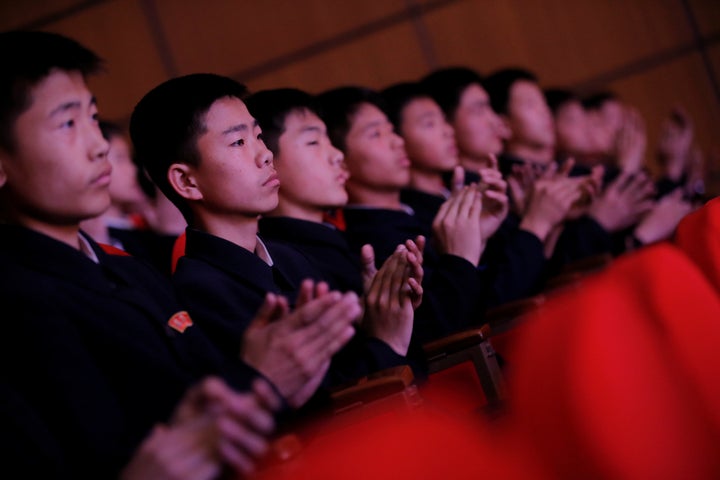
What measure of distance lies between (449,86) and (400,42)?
4.27ft

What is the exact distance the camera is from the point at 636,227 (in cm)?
244

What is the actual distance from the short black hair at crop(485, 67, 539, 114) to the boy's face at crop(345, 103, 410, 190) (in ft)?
3.04

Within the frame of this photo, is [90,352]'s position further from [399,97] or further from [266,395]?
[399,97]

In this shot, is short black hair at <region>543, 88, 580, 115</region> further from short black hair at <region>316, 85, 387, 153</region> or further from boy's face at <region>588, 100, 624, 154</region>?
short black hair at <region>316, 85, 387, 153</region>

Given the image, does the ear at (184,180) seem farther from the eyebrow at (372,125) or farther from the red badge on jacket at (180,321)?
the eyebrow at (372,125)

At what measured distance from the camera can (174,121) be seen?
→ 1.09m

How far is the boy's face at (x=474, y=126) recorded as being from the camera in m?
2.25

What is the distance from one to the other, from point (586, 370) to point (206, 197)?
2.27 feet

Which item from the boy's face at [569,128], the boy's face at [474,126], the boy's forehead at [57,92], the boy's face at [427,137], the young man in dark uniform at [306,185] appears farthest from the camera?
the boy's face at [569,128]

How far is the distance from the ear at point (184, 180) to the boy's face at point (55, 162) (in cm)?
18

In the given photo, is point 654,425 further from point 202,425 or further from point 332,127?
point 332,127

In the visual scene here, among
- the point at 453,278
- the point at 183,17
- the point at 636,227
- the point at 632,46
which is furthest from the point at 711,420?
the point at 632,46

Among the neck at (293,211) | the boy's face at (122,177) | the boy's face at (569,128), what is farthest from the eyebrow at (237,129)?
the boy's face at (569,128)

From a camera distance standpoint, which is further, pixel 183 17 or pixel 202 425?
pixel 183 17
